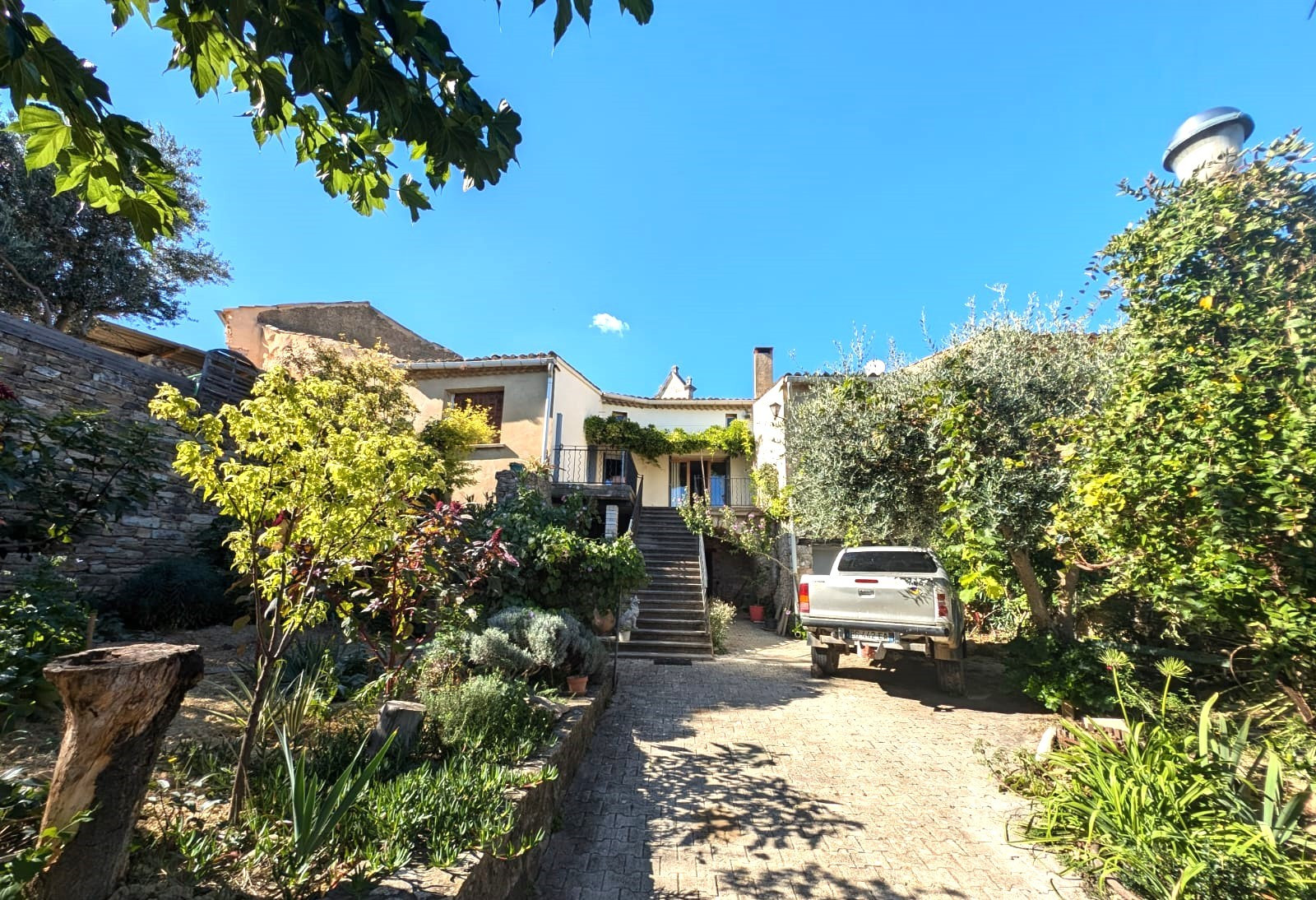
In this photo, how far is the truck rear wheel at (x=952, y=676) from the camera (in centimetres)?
674

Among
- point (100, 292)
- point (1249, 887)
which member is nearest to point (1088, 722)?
point (1249, 887)

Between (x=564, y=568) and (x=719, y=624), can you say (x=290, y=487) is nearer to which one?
(x=564, y=568)

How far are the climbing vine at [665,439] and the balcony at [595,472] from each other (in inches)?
23.4

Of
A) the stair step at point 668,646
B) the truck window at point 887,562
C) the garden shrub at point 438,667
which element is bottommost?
the stair step at point 668,646

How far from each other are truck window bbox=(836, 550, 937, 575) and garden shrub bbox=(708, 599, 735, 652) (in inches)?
127

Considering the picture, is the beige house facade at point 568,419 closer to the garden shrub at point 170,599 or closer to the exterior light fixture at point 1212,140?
the garden shrub at point 170,599

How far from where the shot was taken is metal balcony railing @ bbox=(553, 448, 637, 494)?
1439cm

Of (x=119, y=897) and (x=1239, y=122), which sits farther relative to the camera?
(x=1239, y=122)

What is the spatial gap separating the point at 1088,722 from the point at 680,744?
351 cm

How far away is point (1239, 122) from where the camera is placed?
14.9ft

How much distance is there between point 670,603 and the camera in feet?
34.3

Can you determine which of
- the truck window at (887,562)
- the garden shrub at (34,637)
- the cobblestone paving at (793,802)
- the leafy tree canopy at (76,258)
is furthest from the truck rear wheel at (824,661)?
the leafy tree canopy at (76,258)

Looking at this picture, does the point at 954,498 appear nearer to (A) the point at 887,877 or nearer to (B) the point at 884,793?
(B) the point at 884,793

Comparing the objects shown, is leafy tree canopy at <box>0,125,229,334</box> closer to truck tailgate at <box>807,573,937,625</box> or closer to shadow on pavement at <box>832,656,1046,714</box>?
truck tailgate at <box>807,573,937,625</box>
